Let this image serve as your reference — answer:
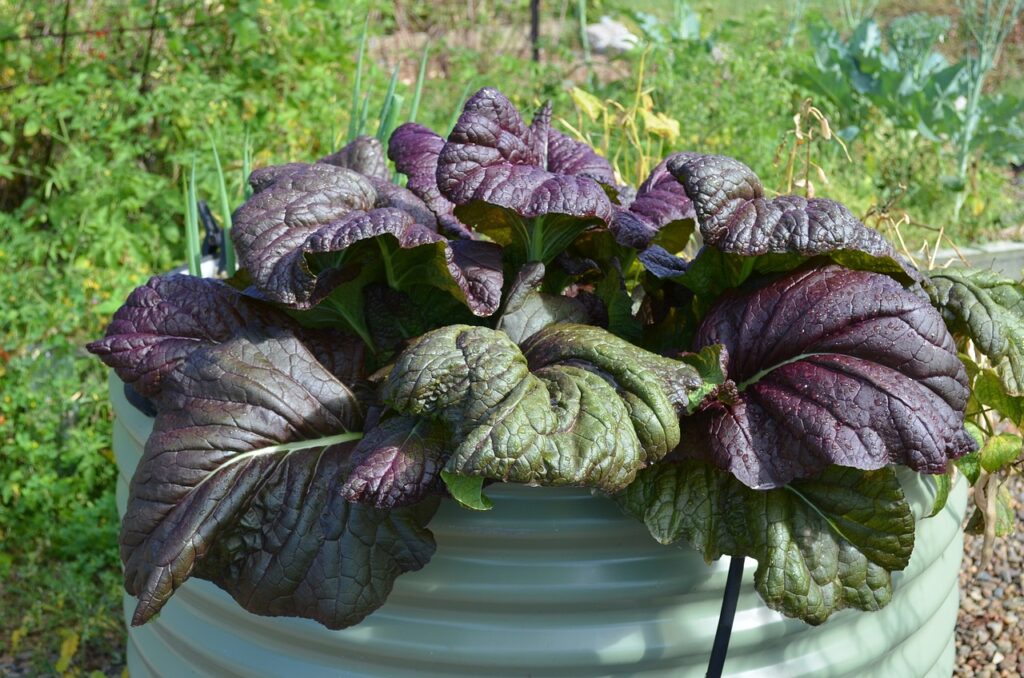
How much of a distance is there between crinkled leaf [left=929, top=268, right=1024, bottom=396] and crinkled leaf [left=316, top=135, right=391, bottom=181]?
892mm

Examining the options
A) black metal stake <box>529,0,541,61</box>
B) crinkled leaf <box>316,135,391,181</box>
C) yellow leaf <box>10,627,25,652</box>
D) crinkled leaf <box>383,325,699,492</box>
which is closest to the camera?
crinkled leaf <box>383,325,699,492</box>

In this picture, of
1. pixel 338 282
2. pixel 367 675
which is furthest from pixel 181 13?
pixel 367 675

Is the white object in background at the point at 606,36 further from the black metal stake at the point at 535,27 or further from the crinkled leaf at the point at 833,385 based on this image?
the crinkled leaf at the point at 833,385

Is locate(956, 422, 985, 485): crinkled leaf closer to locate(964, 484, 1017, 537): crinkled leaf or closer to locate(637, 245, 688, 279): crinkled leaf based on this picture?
locate(964, 484, 1017, 537): crinkled leaf

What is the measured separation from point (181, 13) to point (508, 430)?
3495 millimetres

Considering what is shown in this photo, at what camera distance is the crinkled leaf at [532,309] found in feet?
5.12

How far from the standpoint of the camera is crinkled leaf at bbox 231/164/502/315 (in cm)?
142

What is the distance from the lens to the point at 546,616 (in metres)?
1.42

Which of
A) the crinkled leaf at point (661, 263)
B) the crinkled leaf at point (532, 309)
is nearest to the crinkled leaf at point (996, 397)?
the crinkled leaf at point (661, 263)

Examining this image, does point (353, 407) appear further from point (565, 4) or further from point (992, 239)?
point (565, 4)

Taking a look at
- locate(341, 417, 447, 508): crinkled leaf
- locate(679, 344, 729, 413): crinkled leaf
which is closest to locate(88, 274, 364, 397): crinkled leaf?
locate(341, 417, 447, 508): crinkled leaf

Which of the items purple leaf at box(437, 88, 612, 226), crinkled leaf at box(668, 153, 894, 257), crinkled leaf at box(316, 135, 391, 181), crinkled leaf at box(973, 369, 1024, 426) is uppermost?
purple leaf at box(437, 88, 612, 226)

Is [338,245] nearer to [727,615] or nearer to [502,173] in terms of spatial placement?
[502,173]

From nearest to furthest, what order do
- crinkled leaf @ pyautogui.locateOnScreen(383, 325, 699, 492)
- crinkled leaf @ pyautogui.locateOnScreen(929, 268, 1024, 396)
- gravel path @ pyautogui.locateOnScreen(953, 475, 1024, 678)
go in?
crinkled leaf @ pyautogui.locateOnScreen(383, 325, 699, 492)
crinkled leaf @ pyautogui.locateOnScreen(929, 268, 1024, 396)
gravel path @ pyautogui.locateOnScreen(953, 475, 1024, 678)
